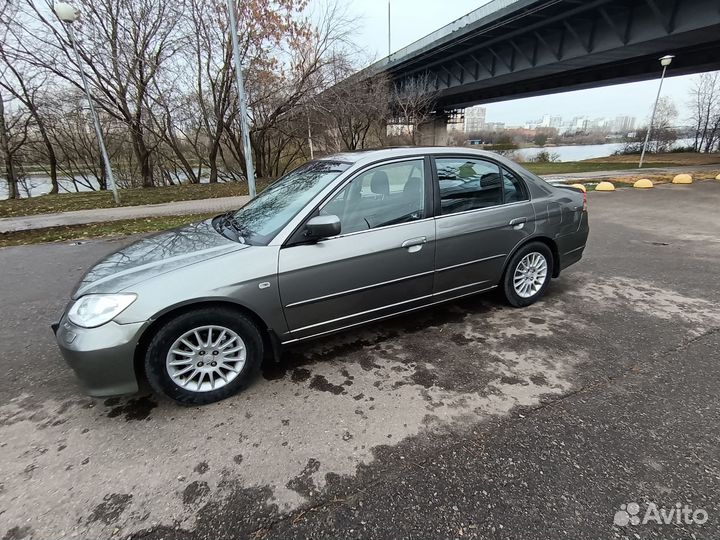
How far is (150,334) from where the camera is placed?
242 cm

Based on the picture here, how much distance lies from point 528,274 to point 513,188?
938mm

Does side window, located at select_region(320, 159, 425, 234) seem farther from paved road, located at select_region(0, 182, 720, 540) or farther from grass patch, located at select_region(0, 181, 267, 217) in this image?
grass patch, located at select_region(0, 181, 267, 217)

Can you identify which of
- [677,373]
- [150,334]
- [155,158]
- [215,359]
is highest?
[155,158]

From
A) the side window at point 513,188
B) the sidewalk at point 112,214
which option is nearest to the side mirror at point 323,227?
the side window at point 513,188

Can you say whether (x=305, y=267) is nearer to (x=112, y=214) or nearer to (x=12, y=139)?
(x=112, y=214)

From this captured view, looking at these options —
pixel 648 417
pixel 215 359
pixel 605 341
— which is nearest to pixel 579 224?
pixel 605 341

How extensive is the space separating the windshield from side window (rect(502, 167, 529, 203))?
1686 millimetres

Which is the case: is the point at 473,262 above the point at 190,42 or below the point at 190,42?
below

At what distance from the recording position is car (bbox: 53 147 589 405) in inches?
93.7

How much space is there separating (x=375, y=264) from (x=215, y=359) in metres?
1.38

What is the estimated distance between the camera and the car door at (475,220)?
332cm

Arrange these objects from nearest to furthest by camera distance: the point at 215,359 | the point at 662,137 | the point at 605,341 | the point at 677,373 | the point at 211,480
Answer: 1. the point at 211,480
2. the point at 215,359
3. the point at 677,373
4. the point at 605,341
5. the point at 662,137

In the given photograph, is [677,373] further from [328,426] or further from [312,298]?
[312,298]

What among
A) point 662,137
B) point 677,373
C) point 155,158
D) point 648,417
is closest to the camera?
point 648,417
